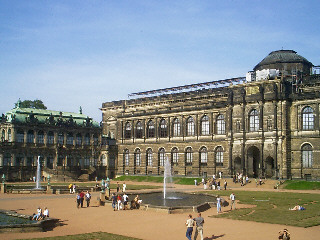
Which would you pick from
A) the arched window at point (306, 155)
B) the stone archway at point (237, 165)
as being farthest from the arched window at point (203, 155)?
the arched window at point (306, 155)

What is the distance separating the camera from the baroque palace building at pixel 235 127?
6438 cm

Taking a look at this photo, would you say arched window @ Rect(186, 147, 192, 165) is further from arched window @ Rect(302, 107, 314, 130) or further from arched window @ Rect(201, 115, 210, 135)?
arched window @ Rect(302, 107, 314, 130)

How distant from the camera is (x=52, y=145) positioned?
88.6 m

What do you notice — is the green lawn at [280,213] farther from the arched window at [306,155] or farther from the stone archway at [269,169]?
the stone archway at [269,169]

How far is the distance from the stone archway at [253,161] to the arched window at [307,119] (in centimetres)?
954

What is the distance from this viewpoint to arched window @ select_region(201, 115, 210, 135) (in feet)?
252

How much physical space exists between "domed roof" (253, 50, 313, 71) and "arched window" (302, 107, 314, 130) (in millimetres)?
15204

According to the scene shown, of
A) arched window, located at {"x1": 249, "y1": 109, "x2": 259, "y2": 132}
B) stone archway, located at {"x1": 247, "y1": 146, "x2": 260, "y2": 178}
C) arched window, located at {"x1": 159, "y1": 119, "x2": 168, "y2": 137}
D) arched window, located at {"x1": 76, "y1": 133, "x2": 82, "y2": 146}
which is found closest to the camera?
arched window, located at {"x1": 249, "y1": 109, "x2": 259, "y2": 132}

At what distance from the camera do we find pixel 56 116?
9269 centimetres

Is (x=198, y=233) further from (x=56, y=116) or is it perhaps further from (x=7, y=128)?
(x=56, y=116)

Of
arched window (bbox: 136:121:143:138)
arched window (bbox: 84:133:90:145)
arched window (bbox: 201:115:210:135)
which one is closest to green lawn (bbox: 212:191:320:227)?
arched window (bbox: 201:115:210:135)

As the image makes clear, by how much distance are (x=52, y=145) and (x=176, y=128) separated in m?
27.6

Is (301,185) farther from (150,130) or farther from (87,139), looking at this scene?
(87,139)

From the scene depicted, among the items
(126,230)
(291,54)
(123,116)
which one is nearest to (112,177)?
(123,116)
